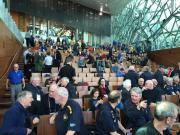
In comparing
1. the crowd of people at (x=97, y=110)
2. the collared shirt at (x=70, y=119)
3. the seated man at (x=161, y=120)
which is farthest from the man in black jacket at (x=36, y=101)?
the seated man at (x=161, y=120)

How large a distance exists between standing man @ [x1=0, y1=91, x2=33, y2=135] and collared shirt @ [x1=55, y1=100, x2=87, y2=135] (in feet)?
1.54

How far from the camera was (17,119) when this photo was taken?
4.83m

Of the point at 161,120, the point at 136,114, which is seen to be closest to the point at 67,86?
the point at 136,114

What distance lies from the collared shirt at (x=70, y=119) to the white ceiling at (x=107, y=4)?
3019 cm

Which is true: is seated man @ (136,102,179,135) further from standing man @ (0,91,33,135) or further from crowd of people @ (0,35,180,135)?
standing man @ (0,91,33,135)

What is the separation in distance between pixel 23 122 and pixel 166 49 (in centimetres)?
2461

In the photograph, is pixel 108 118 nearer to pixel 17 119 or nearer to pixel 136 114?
pixel 136 114

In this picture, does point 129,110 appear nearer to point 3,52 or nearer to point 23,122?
point 23,122

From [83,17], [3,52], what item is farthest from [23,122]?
[83,17]

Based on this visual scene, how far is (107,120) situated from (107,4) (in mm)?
31881

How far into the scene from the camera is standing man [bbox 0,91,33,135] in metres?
4.73

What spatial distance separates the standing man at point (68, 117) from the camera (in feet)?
15.5

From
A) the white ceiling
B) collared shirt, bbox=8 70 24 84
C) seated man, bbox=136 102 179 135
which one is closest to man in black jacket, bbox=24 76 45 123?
collared shirt, bbox=8 70 24 84

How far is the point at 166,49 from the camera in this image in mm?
28547
